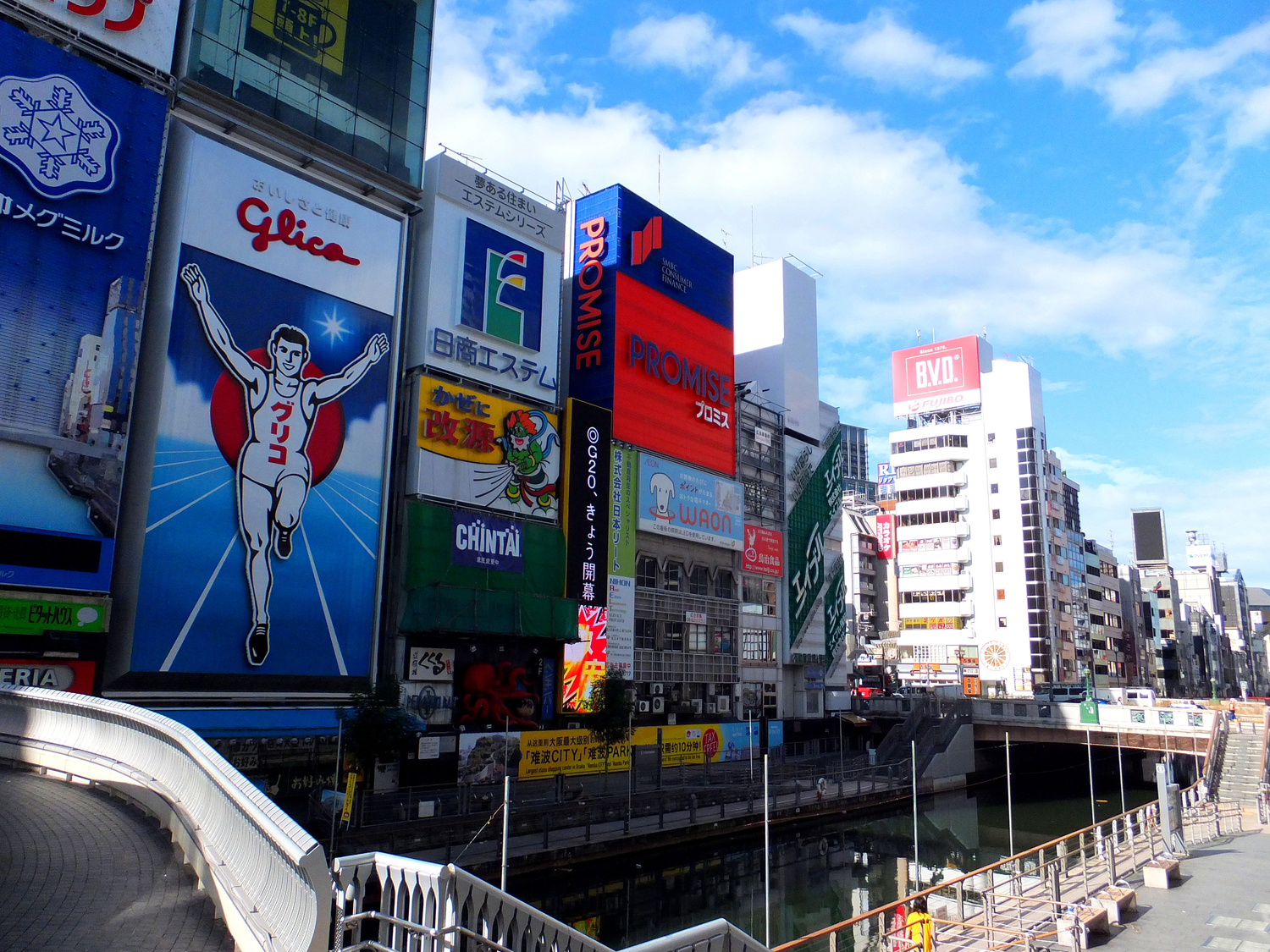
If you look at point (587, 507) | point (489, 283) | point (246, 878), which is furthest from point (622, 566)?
point (246, 878)

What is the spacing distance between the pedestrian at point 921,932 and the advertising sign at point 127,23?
40.2 m

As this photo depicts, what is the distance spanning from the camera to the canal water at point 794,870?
29234mm

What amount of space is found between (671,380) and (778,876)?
34604 millimetres

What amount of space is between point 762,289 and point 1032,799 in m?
44.5

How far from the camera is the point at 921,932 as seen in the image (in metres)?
16.8

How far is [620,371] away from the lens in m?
58.8

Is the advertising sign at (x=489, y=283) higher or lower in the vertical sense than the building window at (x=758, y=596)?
higher

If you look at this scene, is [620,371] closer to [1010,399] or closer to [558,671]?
[558,671]

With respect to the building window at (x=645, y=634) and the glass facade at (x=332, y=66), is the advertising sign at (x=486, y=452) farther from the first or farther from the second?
the glass facade at (x=332, y=66)

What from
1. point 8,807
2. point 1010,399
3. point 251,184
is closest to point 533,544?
point 251,184

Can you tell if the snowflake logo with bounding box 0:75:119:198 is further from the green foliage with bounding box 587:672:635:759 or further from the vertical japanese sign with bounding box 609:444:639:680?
the vertical japanese sign with bounding box 609:444:639:680

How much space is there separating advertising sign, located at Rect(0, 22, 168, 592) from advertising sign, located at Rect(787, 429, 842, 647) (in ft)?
164

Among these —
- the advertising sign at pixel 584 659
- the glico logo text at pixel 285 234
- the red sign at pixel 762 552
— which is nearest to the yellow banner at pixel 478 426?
the glico logo text at pixel 285 234

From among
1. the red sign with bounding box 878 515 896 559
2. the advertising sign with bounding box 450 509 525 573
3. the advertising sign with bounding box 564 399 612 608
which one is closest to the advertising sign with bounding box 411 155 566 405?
the advertising sign with bounding box 564 399 612 608
